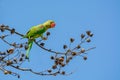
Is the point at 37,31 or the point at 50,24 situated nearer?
the point at 37,31

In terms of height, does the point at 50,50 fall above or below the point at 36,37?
below

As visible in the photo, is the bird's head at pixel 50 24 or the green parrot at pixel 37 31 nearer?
the green parrot at pixel 37 31

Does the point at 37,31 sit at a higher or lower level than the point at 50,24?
lower

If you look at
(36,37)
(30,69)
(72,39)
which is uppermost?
(36,37)

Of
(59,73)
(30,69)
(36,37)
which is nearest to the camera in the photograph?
(30,69)

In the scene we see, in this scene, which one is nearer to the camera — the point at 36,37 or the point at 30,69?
the point at 30,69

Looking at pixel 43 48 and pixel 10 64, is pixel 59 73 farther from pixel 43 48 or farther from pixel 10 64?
pixel 10 64

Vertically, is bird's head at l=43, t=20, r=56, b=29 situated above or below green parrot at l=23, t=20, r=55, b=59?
above

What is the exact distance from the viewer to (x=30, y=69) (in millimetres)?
5199

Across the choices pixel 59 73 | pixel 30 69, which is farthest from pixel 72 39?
pixel 30 69

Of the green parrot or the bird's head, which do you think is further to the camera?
the bird's head

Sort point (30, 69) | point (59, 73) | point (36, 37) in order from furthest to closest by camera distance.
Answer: point (36, 37) → point (59, 73) → point (30, 69)

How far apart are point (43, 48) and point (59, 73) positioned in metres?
0.61

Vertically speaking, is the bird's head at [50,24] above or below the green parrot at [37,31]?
above
